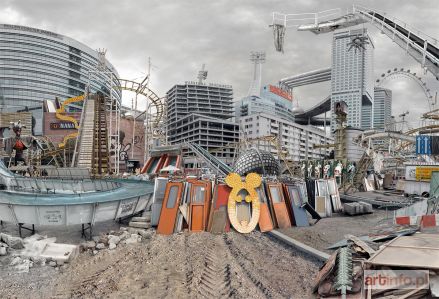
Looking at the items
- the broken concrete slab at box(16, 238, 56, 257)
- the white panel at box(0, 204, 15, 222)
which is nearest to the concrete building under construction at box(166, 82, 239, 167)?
the white panel at box(0, 204, 15, 222)

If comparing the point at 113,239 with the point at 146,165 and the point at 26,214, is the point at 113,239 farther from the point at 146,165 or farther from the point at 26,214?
the point at 146,165

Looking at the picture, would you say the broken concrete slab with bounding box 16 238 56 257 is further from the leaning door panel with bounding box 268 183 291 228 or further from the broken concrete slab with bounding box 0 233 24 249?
the leaning door panel with bounding box 268 183 291 228

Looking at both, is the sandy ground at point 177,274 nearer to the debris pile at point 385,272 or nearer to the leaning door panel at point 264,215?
the debris pile at point 385,272

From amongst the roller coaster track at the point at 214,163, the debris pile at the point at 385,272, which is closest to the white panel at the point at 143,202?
the debris pile at the point at 385,272

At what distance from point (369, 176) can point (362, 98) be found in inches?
7150

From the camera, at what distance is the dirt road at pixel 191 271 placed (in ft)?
26.0

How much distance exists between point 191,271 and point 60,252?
5.09 metres

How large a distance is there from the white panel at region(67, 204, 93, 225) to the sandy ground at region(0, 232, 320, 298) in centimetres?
231

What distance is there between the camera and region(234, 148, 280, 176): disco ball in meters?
29.5

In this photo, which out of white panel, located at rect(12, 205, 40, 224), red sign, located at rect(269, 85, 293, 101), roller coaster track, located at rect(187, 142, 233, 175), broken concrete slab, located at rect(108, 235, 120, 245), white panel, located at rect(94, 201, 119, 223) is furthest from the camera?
red sign, located at rect(269, 85, 293, 101)

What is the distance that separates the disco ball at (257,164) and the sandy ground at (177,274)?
681 inches

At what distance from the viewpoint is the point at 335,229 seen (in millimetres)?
14711

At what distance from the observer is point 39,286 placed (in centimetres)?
906

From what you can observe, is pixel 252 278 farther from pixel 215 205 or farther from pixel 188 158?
pixel 188 158
